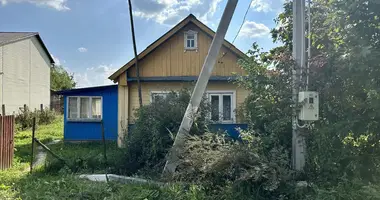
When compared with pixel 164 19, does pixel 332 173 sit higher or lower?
lower

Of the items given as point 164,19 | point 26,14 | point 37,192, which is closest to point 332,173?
point 37,192

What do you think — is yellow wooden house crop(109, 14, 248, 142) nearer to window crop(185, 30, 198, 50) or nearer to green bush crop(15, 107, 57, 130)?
window crop(185, 30, 198, 50)

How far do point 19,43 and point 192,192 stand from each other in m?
21.1

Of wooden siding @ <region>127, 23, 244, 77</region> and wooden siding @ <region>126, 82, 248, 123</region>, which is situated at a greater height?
wooden siding @ <region>127, 23, 244, 77</region>

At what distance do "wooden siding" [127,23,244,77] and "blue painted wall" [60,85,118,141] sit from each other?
6.13 ft

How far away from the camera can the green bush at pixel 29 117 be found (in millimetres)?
18811

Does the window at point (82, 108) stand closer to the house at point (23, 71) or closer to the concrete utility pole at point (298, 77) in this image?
the house at point (23, 71)

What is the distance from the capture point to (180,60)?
11.7 metres

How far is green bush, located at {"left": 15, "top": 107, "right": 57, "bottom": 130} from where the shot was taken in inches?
741

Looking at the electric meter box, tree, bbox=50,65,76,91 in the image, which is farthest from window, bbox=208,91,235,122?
tree, bbox=50,65,76,91

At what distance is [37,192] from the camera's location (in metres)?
5.23

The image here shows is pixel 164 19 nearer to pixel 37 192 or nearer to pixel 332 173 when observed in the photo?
pixel 37 192

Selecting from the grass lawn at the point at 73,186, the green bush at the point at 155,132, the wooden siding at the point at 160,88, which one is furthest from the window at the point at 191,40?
the grass lawn at the point at 73,186

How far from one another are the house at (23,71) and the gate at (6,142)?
12.7m
